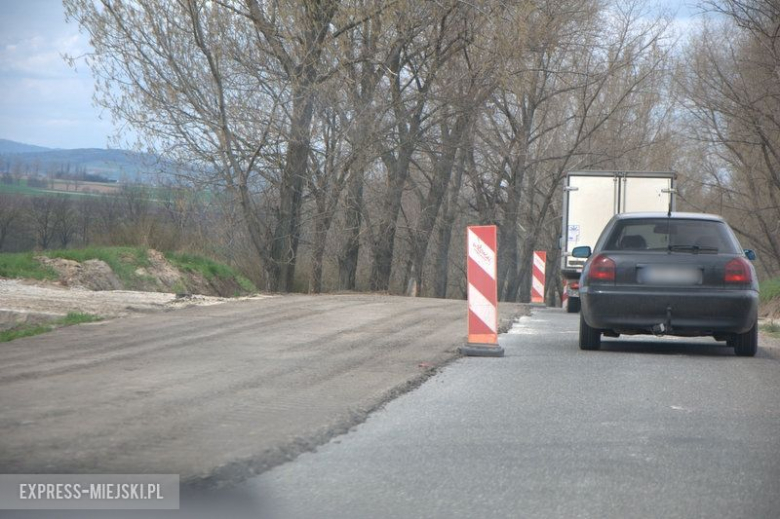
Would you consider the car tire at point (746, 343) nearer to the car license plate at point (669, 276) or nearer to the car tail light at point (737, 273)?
the car tail light at point (737, 273)

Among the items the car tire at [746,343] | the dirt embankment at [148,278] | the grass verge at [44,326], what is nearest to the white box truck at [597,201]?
the dirt embankment at [148,278]

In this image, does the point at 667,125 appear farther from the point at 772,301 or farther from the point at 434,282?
the point at 772,301

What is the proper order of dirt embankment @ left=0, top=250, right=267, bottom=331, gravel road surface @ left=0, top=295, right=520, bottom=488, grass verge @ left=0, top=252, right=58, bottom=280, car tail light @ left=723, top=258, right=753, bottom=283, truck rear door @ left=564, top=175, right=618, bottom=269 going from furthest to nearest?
truck rear door @ left=564, top=175, right=618, bottom=269
grass verge @ left=0, top=252, right=58, bottom=280
dirt embankment @ left=0, top=250, right=267, bottom=331
car tail light @ left=723, top=258, right=753, bottom=283
gravel road surface @ left=0, top=295, right=520, bottom=488

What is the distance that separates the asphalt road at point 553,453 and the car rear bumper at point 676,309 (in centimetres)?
128

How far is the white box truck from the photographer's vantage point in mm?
22578

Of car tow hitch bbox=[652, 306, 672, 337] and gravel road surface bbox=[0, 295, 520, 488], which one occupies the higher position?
car tow hitch bbox=[652, 306, 672, 337]

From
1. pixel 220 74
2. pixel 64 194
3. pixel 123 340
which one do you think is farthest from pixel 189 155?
pixel 123 340

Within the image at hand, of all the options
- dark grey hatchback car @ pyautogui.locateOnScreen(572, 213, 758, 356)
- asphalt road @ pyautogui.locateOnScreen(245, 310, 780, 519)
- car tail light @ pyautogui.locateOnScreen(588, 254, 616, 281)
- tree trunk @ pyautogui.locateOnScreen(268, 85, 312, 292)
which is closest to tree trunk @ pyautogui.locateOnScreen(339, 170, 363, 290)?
tree trunk @ pyautogui.locateOnScreen(268, 85, 312, 292)

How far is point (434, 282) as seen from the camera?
3791 centimetres

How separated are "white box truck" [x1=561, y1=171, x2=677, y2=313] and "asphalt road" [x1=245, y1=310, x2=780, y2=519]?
13301mm

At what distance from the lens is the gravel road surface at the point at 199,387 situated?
5.52 meters

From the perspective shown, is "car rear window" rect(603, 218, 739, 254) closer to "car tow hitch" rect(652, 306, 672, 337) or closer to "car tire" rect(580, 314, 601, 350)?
"car tow hitch" rect(652, 306, 672, 337)

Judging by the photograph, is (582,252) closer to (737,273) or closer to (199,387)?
(737,273)

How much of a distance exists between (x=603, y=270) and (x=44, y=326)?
6291mm
